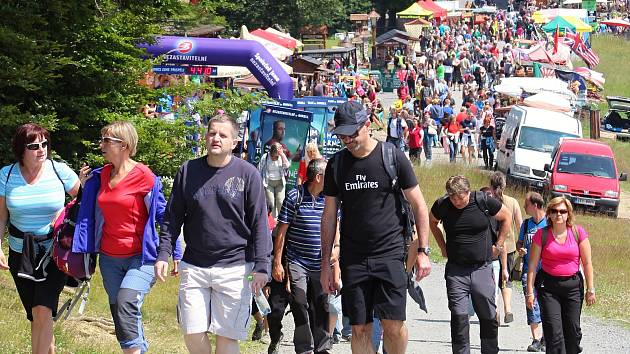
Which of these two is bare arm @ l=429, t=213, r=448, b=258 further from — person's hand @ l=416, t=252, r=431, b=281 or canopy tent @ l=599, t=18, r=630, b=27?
canopy tent @ l=599, t=18, r=630, b=27

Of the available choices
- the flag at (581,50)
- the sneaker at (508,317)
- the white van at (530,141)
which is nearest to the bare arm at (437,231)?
the sneaker at (508,317)

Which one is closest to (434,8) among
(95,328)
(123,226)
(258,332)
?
(258,332)

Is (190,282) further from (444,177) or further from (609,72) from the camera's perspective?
(609,72)

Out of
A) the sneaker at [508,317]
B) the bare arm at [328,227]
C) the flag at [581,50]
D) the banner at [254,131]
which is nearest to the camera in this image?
the bare arm at [328,227]

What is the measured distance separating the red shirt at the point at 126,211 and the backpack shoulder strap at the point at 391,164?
1473 mm

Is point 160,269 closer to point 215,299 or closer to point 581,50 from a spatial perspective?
point 215,299

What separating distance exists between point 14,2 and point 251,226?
7.45 metres

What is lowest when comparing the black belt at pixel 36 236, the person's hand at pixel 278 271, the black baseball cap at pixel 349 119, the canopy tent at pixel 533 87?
the canopy tent at pixel 533 87

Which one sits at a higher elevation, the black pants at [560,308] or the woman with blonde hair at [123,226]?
the woman with blonde hair at [123,226]

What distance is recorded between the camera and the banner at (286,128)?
22.8m

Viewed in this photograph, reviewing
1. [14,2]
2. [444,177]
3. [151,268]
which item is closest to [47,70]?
[14,2]

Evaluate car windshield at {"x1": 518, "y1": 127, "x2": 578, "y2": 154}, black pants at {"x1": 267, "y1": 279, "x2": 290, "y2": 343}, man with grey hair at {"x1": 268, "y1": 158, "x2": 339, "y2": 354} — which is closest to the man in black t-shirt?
man with grey hair at {"x1": 268, "y1": 158, "x2": 339, "y2": 354}

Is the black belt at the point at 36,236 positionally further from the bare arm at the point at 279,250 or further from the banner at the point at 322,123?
the banner at the point at 322,123

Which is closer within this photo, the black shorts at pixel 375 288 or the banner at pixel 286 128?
the black shorts at pixel 375 288
